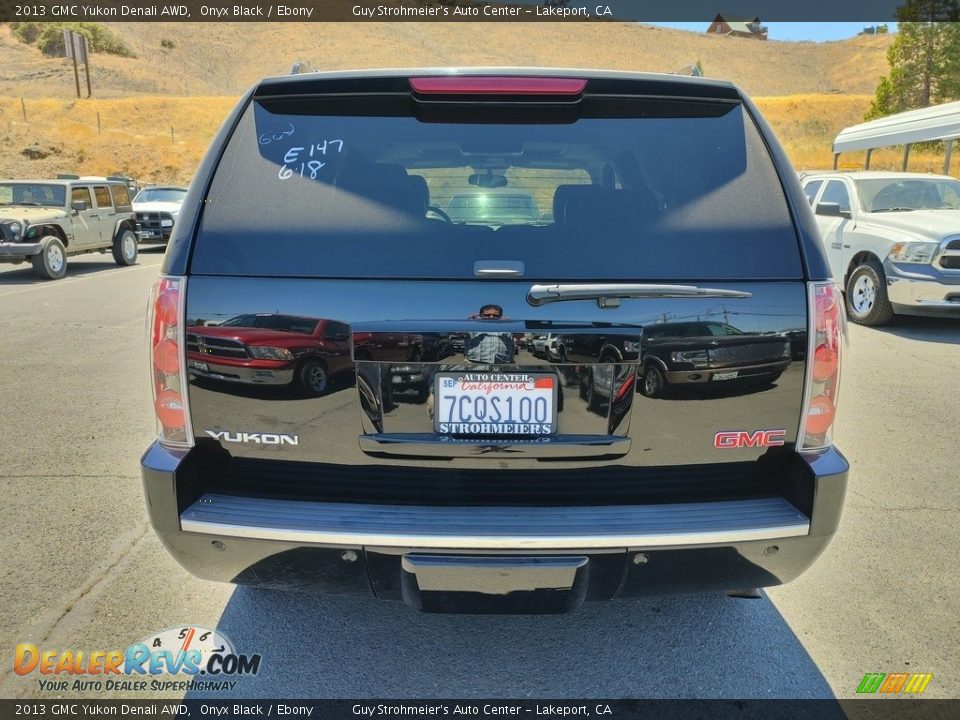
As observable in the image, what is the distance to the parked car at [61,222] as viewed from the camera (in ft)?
43.2

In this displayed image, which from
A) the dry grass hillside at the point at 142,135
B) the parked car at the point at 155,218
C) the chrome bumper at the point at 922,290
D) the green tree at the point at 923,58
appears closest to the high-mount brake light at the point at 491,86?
the chrome bumper at the point at 922,290

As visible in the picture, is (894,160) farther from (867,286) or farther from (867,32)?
(867,32)

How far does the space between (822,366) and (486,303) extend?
1.05 metres

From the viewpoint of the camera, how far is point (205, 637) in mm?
2689

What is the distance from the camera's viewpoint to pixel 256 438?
7.11 feet

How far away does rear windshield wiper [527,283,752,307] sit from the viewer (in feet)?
6.60

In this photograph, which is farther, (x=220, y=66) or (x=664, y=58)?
(x=664, y=58)

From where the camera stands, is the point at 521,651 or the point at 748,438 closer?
the point at 748,438

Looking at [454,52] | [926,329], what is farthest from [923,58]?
[454,52]

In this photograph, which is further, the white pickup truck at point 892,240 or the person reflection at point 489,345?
the white pickup truck at point 892,240

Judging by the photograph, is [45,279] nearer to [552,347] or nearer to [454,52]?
[552,347]

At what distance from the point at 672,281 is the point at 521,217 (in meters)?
0.57

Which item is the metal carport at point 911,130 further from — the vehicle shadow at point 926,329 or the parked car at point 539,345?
the parked car at point 539,345

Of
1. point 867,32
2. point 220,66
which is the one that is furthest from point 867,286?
point 867,32
